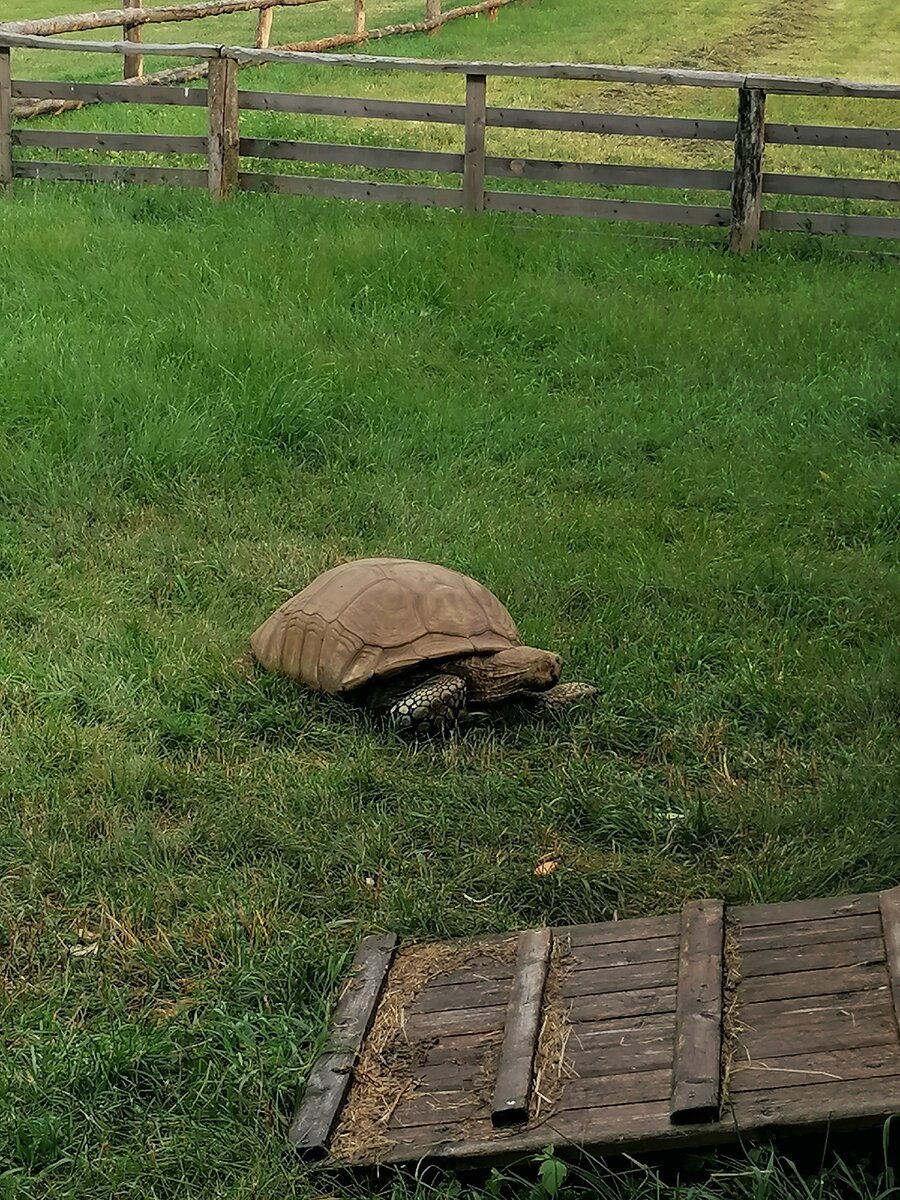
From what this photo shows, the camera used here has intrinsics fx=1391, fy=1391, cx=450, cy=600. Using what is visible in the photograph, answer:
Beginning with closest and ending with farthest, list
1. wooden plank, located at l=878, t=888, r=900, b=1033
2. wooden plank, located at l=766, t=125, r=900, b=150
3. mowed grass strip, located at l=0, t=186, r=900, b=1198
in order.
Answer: wooden plank, located at l=878, t=888, r=900, b=1033 → mowed grass strip, located at l=0, t=186, r=900, b=1198 → wooden plank, located at l=766, t=125, r=900, b=150

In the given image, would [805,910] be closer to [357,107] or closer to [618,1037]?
[618,1037]

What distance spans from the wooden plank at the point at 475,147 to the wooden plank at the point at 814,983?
30.3 feet

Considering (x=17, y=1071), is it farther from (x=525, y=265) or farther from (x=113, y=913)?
(x=525, y=265)

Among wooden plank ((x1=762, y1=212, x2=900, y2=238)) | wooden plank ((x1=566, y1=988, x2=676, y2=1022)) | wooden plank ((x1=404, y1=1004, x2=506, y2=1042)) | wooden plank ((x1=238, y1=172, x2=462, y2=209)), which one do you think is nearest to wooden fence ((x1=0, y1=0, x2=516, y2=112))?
wooden plank ((x1=238, y1=172, x2=462, y2=209))

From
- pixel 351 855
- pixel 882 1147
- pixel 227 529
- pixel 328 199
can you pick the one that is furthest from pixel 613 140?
pixel 882 1147

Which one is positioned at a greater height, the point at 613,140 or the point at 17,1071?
the point at 613,140

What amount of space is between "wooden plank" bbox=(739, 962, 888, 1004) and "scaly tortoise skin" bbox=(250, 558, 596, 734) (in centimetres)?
177

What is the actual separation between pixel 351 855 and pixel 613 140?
51.5 ft

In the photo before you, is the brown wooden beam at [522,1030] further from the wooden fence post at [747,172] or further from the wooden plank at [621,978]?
the wooden fence post at [747,172]

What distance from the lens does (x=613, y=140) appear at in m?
18.2

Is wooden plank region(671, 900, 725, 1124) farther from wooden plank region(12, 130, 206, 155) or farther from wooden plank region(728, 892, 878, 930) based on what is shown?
wooden plank region(12, 130, 206, 155)

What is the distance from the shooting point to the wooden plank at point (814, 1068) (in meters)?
2.98

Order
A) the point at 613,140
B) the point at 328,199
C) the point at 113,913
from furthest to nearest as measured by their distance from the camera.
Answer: the point at 613,140, the point at 328,199, the point at 113,913

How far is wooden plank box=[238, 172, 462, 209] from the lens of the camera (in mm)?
11742
